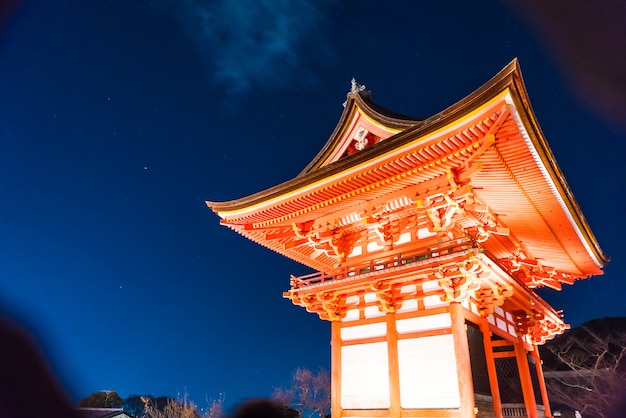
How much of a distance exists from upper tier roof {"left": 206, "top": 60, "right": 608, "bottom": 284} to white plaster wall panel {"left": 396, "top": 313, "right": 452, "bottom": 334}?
8.92 ft

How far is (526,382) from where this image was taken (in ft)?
42.0

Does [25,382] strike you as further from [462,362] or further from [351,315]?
[351,315]

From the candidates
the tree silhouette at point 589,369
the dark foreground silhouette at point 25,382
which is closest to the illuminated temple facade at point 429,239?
the dark foreground silhouette at point 25,382

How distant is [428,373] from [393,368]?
93cm

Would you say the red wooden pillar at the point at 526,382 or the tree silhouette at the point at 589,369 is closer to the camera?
the red wooden pillar at the point at 526,382

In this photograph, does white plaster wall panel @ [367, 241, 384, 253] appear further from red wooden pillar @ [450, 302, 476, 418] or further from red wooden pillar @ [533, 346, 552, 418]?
red wooden pillar @ [533, 346, 552, 418]

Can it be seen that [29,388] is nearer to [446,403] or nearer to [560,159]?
[446,403]

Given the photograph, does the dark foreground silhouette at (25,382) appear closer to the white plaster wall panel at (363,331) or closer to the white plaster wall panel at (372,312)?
the white plaster wall panel at (363,331)

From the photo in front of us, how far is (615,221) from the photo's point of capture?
57.4m

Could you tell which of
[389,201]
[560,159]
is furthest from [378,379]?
[560,159]

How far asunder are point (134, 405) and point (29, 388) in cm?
9143

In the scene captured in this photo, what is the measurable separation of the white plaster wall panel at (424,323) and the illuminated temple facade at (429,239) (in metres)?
0.04

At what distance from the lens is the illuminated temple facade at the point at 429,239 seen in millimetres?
9461

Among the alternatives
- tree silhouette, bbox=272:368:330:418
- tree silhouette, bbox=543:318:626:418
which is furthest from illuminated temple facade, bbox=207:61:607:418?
tree silhouette, bbox=272:368:330:418
